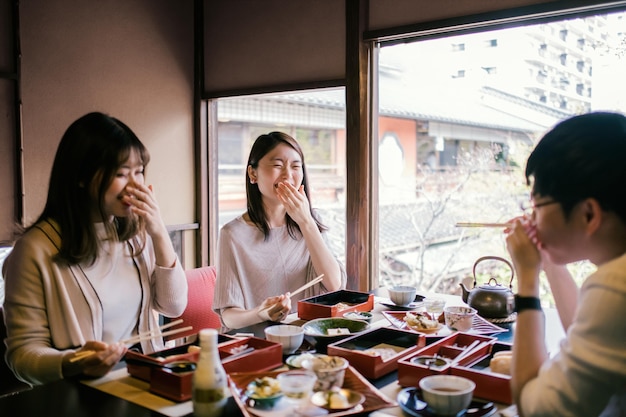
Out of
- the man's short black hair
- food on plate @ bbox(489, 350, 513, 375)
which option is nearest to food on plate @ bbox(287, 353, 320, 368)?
food on plate @ bbox(489, 350, 513, 375)

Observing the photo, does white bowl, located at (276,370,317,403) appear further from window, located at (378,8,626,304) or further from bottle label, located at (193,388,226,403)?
window, located at (378,8,626,304)

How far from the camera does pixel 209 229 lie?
4.03 meters

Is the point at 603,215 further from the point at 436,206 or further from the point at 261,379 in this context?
the point at 436,206

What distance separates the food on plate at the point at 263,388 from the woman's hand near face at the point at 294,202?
3.65 ft

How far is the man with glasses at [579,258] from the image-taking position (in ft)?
3.29

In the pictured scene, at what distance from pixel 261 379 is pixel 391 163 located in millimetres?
2073

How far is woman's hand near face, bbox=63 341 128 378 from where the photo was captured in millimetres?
1418

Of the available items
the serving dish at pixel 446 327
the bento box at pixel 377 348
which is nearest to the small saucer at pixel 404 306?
the serving dish at pixel 446 327

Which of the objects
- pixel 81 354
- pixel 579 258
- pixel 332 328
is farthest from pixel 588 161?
pixel 81 354

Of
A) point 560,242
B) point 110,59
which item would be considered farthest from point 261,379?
point 110,59

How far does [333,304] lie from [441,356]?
72 centimetres

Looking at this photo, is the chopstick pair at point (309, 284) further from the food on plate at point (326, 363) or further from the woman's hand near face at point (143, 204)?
the food on plate at point (326, 363)

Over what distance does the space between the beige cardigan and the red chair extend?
3.08 feet

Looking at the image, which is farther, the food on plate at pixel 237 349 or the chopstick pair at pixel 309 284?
the chopstick pair at pixel 309 284
